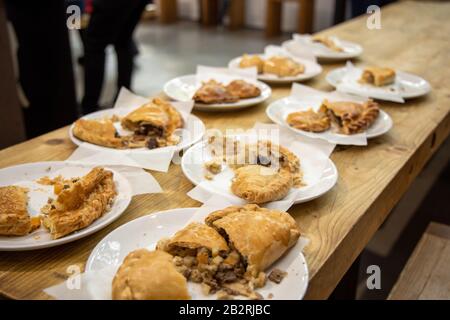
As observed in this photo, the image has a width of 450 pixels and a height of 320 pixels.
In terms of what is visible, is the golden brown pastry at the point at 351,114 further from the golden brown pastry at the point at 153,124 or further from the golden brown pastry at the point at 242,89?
the golden brown pastry at the point at 153,124

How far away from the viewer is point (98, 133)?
1392 mm

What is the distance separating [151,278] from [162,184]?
0.46m

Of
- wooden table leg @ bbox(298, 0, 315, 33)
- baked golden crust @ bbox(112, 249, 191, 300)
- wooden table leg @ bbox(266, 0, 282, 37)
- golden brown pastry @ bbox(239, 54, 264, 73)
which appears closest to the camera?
baked golden crust @ bbox(112, 249, 191, 300)

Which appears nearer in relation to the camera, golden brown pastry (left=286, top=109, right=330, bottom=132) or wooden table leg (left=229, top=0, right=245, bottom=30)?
golden brown pastry (left=286, top=109, right=330, bottom=132)

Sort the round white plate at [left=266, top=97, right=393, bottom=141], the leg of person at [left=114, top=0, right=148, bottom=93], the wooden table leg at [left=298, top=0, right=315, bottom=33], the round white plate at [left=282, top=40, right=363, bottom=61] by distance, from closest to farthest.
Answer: the round white plate at [left=266, top=97, right=393, bottom=141], the round white plate at [left=282, top=40, right=363, bottom=61], the leg of person at [left=114, top=0, right=148, bottom=93], the wooden table leg at [left=298, top=0, right=315, bottom=33]

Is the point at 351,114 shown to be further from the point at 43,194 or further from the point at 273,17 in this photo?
the point at 273,17

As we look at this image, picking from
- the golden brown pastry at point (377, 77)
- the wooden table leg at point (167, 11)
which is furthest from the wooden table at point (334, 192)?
the wooden table leg at point (167, 11)

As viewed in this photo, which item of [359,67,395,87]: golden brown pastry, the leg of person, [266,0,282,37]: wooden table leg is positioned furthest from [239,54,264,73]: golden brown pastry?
[266,0,282,37]: wooden table leg

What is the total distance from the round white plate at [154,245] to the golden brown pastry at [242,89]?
0.78m

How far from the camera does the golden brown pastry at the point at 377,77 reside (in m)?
1.94

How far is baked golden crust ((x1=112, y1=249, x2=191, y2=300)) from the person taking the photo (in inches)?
30.7

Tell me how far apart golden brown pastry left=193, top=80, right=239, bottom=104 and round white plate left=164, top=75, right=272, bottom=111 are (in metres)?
0.01

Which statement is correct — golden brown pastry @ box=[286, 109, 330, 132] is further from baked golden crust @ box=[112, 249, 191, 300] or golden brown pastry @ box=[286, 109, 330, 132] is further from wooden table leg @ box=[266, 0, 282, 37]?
wooden table leg @ box=[266, 0, 282, 37]

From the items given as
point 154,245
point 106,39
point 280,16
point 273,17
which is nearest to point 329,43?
point 106,39
